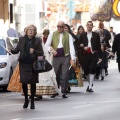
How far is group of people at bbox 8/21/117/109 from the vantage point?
14.3 meters

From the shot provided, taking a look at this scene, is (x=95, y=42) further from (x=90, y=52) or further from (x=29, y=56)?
(x=29, y=56)

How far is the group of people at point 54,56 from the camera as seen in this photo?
14258 millimetres

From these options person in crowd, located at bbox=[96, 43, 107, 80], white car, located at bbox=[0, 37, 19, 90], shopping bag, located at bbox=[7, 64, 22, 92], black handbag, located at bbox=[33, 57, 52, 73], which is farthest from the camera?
person in crowd, located at bbox=[96, 43, 107, 80]

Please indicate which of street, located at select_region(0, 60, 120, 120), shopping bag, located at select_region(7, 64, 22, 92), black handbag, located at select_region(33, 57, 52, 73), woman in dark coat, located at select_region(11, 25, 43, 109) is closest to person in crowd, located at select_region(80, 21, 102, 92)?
street, located at select_region(0, 60, 120, 120)

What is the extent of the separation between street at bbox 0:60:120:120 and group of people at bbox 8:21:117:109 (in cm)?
31

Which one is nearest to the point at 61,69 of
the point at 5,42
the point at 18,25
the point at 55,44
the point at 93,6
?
the point at 55,44

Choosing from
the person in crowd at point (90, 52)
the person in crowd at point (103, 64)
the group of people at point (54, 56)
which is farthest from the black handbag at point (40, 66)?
the person in crowd at point (103, 64)

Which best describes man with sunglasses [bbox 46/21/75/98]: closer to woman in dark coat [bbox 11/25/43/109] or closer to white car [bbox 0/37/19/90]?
woman in dark coat [bbox 11/25/43/109]

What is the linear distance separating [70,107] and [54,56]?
8.72 feet

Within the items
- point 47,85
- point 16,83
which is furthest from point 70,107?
point 16,83

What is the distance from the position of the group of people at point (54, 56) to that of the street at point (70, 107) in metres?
0.31

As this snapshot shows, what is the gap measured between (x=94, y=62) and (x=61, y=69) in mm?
2115

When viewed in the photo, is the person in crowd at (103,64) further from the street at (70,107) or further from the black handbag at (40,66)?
the black handbag at (40,66)

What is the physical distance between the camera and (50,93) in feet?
54.3
